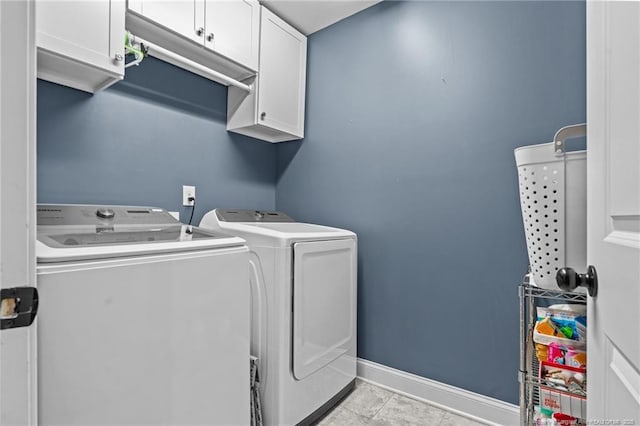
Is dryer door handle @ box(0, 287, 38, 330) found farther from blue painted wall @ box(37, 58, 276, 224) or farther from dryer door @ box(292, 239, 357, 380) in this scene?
blue painted wall @ box(37, 58, 276, 224)

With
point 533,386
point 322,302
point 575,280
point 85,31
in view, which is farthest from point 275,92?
point 533,386

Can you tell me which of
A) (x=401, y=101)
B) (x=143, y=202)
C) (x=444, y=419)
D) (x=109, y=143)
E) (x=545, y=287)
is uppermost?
(x=401, y=101)

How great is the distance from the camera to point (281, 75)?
7.50 ft

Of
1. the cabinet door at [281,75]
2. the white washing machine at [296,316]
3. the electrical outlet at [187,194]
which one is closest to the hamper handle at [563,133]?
the white washing machine at [296,316]

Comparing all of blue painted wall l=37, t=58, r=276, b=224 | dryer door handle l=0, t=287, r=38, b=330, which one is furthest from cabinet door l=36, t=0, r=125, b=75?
dryer door handle l=0, t=287, r=38, b=330

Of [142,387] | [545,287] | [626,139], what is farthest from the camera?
[545,287]

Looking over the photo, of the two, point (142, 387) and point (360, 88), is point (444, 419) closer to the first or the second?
point (142, 387)

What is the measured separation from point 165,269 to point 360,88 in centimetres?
177

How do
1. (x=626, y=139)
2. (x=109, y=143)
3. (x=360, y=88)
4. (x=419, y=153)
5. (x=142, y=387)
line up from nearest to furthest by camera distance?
(x=626, y=139) < (x=142, y=387) < (x=109, y=143) < (x=419, y=153) < (x=360, y=88)

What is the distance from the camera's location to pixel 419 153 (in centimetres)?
200

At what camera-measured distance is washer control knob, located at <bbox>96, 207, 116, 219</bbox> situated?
4.77 feet

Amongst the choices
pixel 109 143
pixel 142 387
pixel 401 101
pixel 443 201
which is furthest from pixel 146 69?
pixel 443 201

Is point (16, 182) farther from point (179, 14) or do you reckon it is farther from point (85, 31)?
point (179, 14)

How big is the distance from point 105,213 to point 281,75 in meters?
1.46
